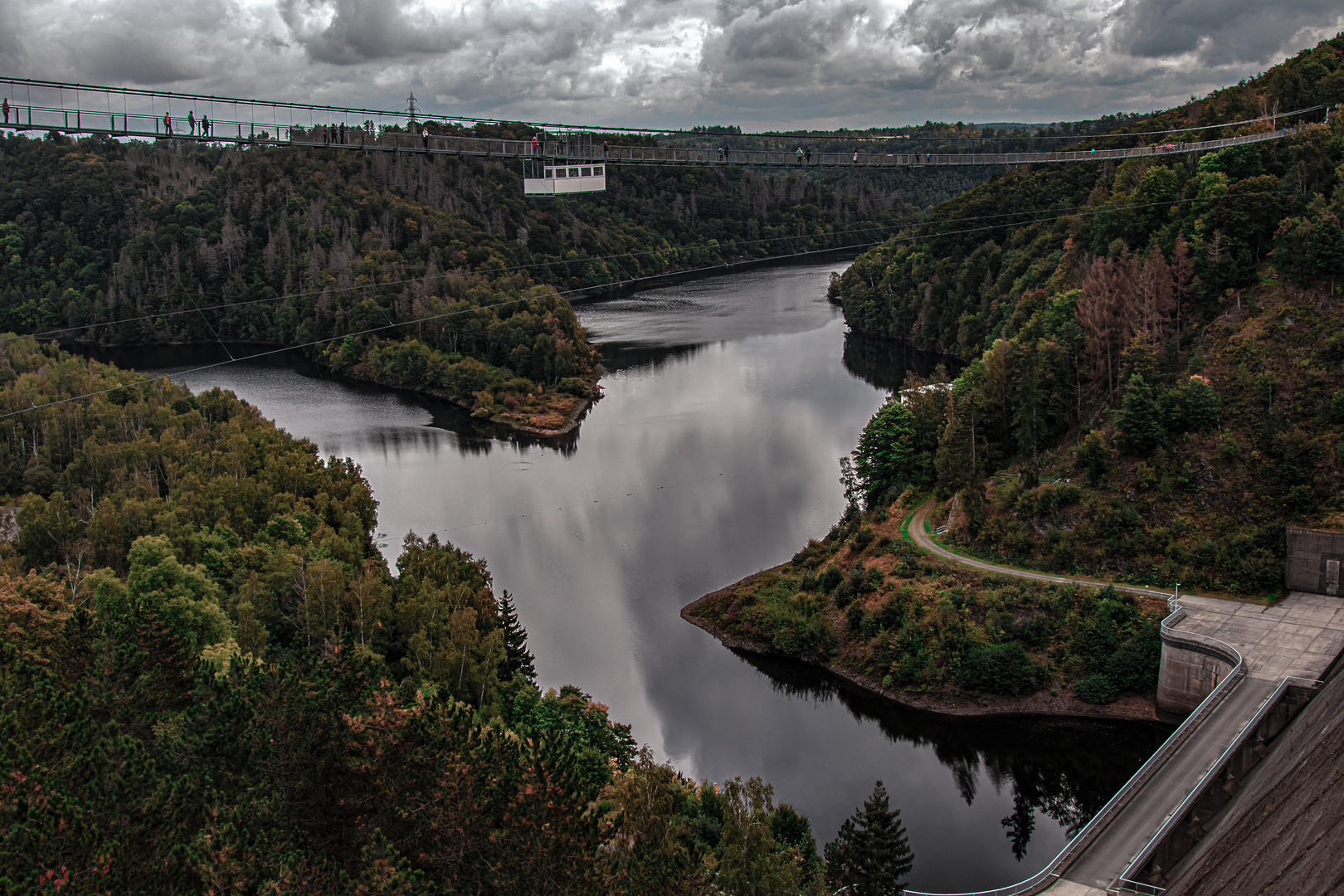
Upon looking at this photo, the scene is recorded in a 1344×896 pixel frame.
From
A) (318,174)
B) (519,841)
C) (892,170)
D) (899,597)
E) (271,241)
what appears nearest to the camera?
(519,841)

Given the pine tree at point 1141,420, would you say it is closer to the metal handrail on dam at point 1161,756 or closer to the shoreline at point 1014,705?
the metal handrail on dam at point 1161,756

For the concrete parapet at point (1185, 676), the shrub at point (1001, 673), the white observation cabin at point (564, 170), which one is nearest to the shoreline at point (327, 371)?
the white observation cabin at point (564, 170)

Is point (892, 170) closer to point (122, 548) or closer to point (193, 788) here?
point (122, 548)

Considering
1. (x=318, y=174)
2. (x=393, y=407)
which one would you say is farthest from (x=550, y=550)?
(x=318, y=174)

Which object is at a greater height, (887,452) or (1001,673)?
(887,452)

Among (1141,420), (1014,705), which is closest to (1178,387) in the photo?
(1141,420)

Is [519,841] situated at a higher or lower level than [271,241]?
lower

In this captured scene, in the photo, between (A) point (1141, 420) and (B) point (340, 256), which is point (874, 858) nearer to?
(A) point (1141, 420)
